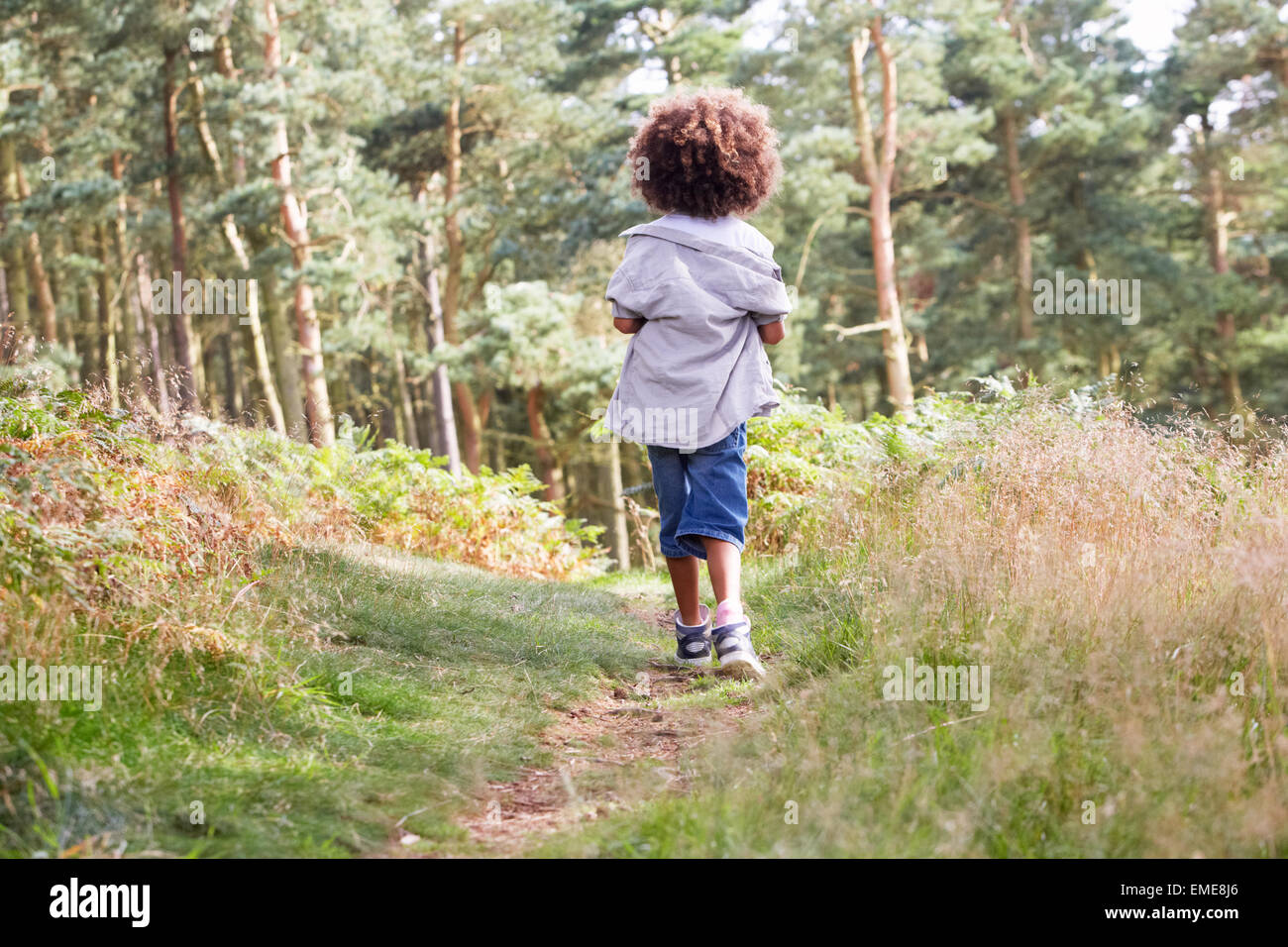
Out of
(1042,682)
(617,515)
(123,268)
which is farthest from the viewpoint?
(123,268)

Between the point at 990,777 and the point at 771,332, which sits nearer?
the point at 990,777

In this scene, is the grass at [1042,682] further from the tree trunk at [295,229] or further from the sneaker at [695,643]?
the tree trunk at [295,229]

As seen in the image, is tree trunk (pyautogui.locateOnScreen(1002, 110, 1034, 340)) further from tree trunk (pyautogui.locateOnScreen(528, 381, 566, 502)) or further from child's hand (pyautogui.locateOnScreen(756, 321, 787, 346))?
child's hand (pyautogui.locateOnScreen(756, 321, 787, 346))

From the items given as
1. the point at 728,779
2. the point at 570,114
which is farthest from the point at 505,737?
the point at 570,114

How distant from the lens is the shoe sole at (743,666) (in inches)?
162

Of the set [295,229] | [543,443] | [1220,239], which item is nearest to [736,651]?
[295,229]

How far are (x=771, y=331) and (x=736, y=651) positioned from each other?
136cm

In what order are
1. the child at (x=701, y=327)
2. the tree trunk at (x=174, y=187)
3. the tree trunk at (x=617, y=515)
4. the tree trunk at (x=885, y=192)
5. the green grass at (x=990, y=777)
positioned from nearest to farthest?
1. the green grass at (x=990, y=777)
2. the child at (x=701, y=327)
3. the tree trunk at (x=174, y=187)
4. the tree trunk at (x=617, y=515)
5. the tree trunk at (x=885, y=192)

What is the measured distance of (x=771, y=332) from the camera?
4.36 metres

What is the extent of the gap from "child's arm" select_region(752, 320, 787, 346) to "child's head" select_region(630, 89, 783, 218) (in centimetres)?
51

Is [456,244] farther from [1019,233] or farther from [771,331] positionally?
[771,331]

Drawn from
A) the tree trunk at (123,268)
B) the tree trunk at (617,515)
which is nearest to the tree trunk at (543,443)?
the tree trunk at (617,515)

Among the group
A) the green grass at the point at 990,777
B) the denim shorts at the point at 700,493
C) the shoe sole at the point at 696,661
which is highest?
the denim shorts at the point at 700,493
